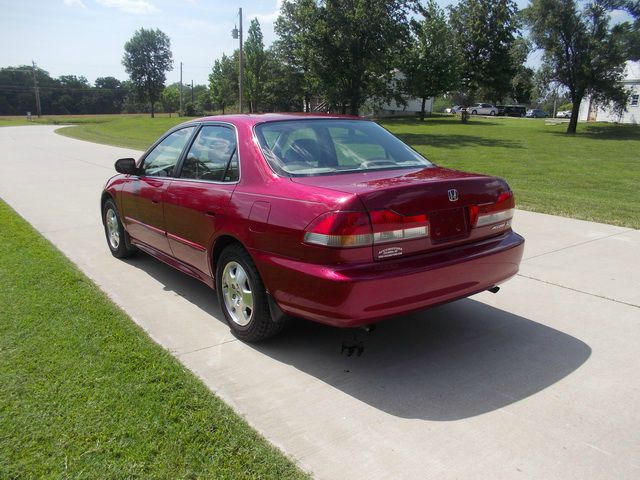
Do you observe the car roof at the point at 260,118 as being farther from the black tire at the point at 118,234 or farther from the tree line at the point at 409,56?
the tree line at the point at 409,56

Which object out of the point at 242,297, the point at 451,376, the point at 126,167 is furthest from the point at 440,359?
the point at 126,167

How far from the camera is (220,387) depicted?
3307 millimetres

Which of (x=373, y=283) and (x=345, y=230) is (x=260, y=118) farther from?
(x=373, y=283)

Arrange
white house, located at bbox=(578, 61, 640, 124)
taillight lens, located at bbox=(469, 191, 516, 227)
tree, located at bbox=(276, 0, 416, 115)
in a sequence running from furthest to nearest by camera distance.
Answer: white house, located at bbox=(578, 61, 640, 124), tree, located at bbox=(276, 0, 416, 115), taillight lens, located at bbox=(469, 191, 516, 227)

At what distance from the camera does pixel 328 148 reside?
4.06m

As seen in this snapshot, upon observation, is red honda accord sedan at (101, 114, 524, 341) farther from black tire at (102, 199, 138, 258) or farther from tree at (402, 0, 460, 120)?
tree at (402, 0, 460, 120)

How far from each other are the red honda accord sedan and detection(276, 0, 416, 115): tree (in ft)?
67.6

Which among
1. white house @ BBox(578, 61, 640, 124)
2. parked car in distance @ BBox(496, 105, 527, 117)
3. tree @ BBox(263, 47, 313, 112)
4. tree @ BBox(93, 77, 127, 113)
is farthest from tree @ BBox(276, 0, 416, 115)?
tree @ BBox(93, 77, 127, 113)

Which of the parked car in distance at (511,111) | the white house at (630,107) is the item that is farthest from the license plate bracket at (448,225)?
the parked car in distance at (511,111)

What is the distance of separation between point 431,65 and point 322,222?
46580mm

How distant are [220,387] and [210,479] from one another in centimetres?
89

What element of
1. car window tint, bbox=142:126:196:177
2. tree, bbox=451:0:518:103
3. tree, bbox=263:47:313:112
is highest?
tree, bbox=451:0:518:103

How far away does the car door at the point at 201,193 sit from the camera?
13.1ft

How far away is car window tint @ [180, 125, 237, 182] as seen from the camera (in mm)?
4121
